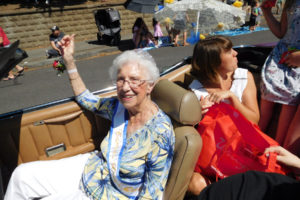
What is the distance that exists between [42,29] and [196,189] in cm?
1022

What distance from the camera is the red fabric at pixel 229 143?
147 centimetres

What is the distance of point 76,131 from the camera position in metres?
2.00

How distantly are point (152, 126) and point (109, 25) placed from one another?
8364mm

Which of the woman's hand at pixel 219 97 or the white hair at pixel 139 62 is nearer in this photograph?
the white hair at pixel 139 62

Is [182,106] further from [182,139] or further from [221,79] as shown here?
[221,79]

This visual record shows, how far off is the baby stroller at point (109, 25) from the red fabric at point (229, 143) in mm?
7828

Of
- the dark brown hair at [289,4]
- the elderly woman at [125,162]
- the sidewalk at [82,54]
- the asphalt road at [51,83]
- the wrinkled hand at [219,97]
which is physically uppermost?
the dark brown hair at [289,4]

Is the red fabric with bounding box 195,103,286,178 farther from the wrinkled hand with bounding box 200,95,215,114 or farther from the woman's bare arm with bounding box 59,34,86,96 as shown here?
the woman's bare arm with bounding box 59,34,86,96

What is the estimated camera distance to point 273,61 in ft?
5.73

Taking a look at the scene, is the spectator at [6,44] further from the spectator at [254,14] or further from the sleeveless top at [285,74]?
the spectator at [254,14]

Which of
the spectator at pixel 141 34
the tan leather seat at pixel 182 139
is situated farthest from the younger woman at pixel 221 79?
the spectator at pixel 141 34

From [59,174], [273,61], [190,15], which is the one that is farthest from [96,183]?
[190,15]

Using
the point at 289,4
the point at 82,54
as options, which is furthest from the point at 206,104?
the point at 82,54

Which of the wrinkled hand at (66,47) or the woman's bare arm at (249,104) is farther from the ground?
the wrinkled hand at (66,47)
